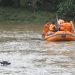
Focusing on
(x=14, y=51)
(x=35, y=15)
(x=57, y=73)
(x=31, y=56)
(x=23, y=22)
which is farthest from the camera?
(x=35, y=15)

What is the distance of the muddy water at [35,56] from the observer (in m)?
14.5

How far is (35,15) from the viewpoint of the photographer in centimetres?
4119

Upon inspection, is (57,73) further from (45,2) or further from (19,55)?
(45,2)

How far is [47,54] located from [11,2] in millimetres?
27726

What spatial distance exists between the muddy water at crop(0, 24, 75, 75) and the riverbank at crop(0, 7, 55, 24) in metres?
13.9

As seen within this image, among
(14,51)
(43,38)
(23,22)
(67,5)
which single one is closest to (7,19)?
(23,22)

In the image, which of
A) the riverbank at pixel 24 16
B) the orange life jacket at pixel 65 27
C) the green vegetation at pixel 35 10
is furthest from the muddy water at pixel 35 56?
the green vegetation at pixel 35 10

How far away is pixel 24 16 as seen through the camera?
41000 millimetres

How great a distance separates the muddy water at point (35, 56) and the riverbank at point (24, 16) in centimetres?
1394

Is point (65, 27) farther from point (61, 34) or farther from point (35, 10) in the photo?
→ point (35, 10)

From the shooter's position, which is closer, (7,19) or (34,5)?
(7,19)

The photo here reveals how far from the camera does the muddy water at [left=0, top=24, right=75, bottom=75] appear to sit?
1446 cm

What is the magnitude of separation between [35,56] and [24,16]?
23.4 m

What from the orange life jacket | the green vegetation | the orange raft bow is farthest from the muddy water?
the green vegetation
